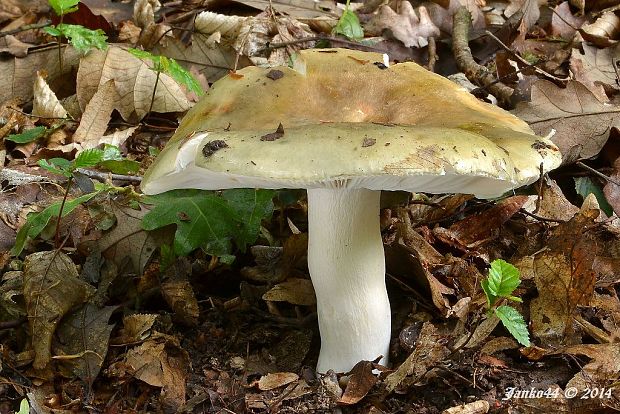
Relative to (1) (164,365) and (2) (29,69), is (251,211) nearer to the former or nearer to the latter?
(1) (164,365)

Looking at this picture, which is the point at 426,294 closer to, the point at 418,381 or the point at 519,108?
the point at 418,381

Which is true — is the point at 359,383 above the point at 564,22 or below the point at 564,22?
below

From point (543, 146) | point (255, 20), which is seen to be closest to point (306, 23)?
point (255, 20)

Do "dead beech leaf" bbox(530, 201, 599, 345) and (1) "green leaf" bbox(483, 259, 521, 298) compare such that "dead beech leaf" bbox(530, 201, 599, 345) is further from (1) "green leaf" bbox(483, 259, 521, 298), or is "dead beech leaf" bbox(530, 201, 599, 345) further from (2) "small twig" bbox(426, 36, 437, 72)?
(2) "small twig" bbox(426, 36, 437, 72)

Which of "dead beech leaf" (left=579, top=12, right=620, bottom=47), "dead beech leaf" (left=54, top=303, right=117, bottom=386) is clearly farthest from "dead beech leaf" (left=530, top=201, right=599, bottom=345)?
"dead beech leaf" (left=579, top=12, right=620, bottom=47)

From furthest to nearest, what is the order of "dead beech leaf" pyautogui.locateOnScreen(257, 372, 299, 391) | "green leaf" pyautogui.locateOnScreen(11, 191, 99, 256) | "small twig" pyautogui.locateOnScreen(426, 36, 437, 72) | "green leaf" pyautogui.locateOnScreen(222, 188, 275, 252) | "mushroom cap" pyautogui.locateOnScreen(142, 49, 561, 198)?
"small twig" pyautogui.locateOnScreen(426, 36, 437, 72) → "green leaf" pyautogui.locateOnScreen(222, 188, 275, 252) → "green leaf" pyautogui.locateOnScreen(11, 191, 99, 256) → "dead beech leaf" pyautogui.locateOnScreen(257, 372, 299, 391) → "mushroom cap" pyautogui.locateOnScreen(142, 49, 561, 198)

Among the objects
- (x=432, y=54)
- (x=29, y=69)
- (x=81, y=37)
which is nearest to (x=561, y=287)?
(x=432, y=54)
